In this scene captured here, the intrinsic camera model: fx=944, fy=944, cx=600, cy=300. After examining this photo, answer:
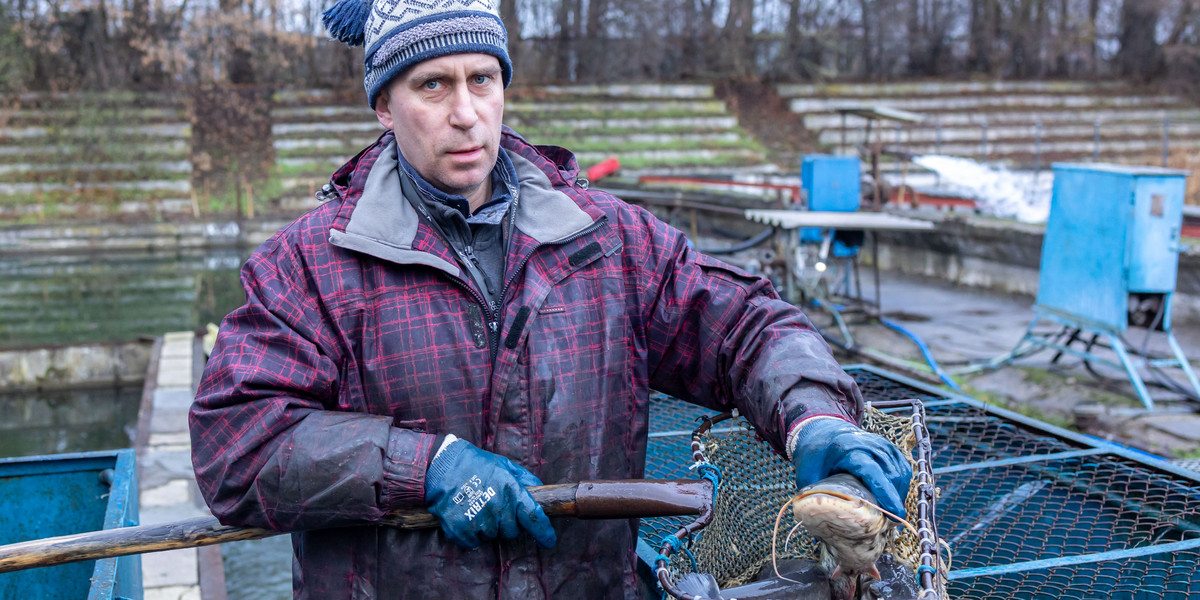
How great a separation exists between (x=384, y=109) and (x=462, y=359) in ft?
1.86

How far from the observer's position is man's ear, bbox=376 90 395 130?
1.90m

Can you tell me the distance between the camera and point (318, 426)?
1626 mm

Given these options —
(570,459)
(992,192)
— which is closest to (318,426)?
(570,459)

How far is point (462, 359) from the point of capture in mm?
1754

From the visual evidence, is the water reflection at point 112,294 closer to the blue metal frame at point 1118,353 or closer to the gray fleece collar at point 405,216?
the gray fleece collar at point 405,216

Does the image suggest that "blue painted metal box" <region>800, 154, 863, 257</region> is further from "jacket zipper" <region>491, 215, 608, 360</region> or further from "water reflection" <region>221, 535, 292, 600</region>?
"jacket zipper" <region>491, 215, 608, 360</region>

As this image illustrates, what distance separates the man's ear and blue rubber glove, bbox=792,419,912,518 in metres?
1.03

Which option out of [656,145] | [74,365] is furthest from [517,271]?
[656,145]

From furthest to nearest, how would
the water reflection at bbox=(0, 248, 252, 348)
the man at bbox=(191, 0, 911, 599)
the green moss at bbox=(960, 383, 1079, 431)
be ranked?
the water reflection at bbox=(0, 248, 252, 348), the green moss at bbox=(960, 383, 1079, 431), the man at bbox=(191, 0, 911, 599)

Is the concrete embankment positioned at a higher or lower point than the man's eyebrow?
lower

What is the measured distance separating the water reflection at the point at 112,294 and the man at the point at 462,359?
25.7ft

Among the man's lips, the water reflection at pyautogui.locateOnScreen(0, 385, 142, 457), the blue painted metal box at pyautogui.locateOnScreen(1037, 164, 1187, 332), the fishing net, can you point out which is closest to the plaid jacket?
the man's lips

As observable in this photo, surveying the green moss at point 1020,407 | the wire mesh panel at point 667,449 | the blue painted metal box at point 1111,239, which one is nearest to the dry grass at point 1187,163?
the blue painted metal box at point 1111,239

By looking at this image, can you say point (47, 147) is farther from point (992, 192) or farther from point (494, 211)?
point (494, 211)
